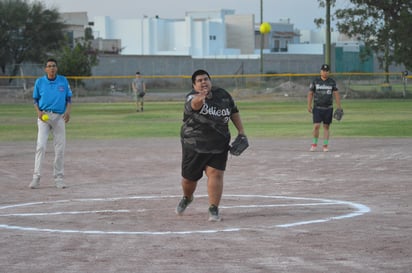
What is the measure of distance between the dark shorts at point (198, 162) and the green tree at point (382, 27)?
4813 cm

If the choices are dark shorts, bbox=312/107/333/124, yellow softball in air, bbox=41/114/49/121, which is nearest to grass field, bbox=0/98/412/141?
dark shorts, bbox=312/107/333/124

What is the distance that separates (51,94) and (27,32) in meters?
67.0

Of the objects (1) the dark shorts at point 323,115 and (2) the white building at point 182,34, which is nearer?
(1) the dark shorts at point 323,115

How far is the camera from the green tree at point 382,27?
2254 inches

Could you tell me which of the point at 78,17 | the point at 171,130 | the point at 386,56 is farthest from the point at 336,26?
the point at 78,17

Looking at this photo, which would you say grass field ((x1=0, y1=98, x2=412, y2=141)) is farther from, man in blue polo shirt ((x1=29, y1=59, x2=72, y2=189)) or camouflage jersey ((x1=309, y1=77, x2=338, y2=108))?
man in blue polo shirt ((x1=29, y1=59, x2=72, y2=189))

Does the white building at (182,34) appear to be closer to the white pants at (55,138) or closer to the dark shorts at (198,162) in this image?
the white pants at (55,138)

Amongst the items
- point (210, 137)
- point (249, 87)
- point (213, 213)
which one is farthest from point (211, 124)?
point (249, 87)

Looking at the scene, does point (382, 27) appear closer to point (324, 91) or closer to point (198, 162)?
point (324, 91)

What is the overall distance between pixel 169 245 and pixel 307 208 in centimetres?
318

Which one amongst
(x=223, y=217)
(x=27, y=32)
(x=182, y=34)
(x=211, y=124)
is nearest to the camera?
(x=211, y=124)

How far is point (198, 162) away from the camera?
10.2 m

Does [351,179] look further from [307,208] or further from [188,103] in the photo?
[188,103]

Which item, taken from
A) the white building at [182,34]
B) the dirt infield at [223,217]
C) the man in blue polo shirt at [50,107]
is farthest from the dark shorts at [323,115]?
the white building at [182,34]
